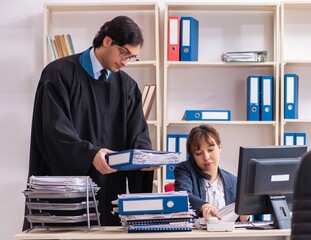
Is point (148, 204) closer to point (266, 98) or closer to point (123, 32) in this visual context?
point (123, 32)

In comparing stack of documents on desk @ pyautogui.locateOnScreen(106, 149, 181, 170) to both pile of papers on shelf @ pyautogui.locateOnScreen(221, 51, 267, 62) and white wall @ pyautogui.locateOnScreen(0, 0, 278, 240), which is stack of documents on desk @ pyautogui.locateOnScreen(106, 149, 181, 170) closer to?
pile of papers on shelf @ pyautogui.locateOnScreen(221, 51, 267, 62)

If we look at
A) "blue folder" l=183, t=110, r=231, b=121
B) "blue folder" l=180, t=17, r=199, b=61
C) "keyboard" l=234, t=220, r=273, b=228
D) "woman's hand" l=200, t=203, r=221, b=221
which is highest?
"blue folder" l=180, t=17, r=199, b=61

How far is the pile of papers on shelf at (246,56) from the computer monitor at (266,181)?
207 centimetres

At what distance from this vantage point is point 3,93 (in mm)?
5086

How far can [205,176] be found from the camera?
3438mm

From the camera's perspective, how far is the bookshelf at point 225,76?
16.6ft

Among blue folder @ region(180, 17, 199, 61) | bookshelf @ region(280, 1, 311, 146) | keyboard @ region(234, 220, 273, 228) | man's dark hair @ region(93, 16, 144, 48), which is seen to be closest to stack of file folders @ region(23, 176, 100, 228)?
keyboard @ region(234, 220, 273, 228)

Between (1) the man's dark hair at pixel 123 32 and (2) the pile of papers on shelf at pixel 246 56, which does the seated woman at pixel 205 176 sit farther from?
(2) the pile of papers on shelf at pixel 246 56

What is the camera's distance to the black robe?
9.44 feet

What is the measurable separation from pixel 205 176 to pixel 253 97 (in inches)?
60.6

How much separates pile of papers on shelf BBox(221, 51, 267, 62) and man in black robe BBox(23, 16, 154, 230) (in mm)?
1749

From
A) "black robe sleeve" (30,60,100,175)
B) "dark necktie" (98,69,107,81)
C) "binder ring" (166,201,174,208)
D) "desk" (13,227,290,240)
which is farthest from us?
"dark necktie" (98,69,107,81)

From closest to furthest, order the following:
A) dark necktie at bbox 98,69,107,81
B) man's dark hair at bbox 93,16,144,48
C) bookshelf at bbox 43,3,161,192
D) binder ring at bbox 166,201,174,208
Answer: binder ring at bbox 166,201,174,208 < man's dark hair at bbox 93,16,144,48 < dark necktie at bbox 98,69,107,81 < bookshelf at bbox 43,3,161,192

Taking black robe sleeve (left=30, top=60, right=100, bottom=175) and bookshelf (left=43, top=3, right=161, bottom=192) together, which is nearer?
black robe sleeve (left=30, top=60, right=100, bottom=175)
